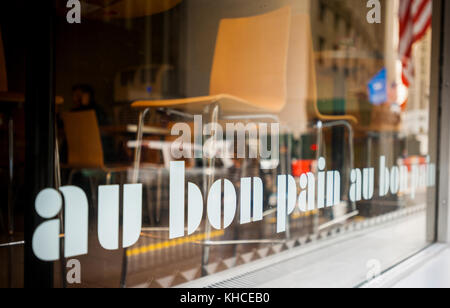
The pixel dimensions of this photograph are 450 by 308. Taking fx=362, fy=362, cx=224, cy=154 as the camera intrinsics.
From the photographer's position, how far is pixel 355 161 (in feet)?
4.05

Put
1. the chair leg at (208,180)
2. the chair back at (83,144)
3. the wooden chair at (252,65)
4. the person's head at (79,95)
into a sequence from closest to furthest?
1. the chair leg at (208,180)
2. the wooden chair at (252,65)
3. the chair back at (83,144)
4. the person's head at (79,95)

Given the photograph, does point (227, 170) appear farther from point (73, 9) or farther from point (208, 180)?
point (73, 9)

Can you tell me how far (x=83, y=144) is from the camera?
1.09 m

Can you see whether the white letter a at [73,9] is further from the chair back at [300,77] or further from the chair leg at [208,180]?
the chair back at [300,77]

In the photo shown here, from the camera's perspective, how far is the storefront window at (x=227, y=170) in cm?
56

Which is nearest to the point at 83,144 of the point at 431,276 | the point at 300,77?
the point at 300,77

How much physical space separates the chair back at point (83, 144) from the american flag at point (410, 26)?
5.08 ft

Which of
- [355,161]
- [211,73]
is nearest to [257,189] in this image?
[211,73]

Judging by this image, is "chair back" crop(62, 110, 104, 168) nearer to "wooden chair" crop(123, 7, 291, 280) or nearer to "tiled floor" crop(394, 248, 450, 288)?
"wooden chair" crop(123, 7, 291, 280)

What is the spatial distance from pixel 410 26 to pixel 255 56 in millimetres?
1577

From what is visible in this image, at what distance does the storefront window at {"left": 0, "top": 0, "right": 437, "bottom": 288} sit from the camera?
1.84ft

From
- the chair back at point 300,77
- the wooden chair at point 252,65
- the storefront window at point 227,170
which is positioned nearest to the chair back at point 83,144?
the storefront window at point 227,170
